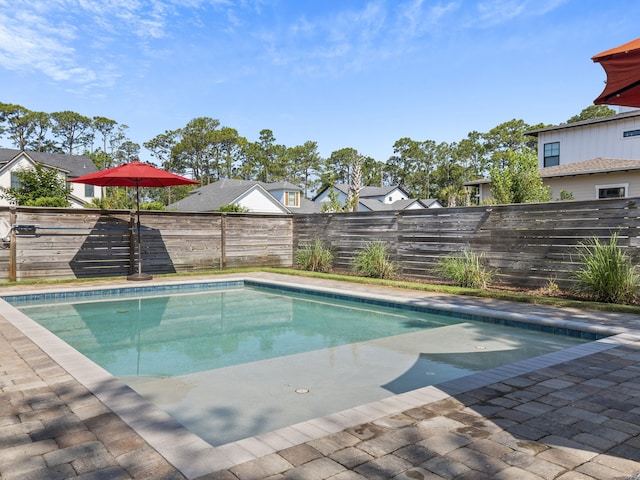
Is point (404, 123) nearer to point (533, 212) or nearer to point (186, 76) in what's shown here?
point (186, 76)

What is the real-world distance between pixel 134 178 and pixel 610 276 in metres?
9.05

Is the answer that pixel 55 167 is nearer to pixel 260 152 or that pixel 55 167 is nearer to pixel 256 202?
pixel 256 202

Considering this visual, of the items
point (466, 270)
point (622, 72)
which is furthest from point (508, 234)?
point (622, 72)

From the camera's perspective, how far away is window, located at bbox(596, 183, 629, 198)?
15922mm

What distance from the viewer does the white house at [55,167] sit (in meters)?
25.8

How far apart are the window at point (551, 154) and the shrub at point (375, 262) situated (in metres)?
12.9

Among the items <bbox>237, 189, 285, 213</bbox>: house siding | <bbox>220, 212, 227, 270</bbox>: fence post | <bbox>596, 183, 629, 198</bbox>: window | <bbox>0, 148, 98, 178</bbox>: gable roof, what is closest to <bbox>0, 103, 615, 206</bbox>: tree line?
<bbox>0, 148, 98, 178</bbox>: gable roof

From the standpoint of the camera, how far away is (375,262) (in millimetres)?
10516

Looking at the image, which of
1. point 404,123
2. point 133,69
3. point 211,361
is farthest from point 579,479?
point 404,123

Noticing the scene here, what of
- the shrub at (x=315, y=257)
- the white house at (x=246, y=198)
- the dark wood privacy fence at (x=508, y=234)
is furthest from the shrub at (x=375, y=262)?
the white house at (x=246, y=198)

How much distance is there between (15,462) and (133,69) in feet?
55.5

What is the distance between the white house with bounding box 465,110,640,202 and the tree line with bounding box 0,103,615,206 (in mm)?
22539

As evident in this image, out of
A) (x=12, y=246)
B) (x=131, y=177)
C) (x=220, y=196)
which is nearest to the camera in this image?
(x=12, y=246)

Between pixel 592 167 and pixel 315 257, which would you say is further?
pixel 592 167
